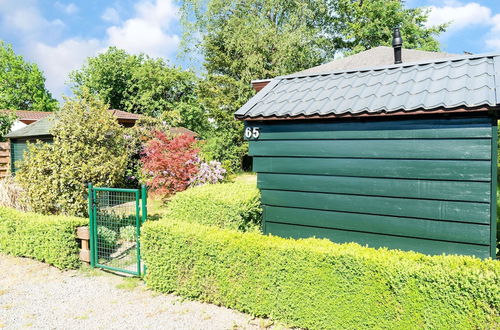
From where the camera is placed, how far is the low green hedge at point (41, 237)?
6059mm

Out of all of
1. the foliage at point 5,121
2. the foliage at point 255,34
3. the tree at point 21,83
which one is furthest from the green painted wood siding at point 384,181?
the tree at point 21,83

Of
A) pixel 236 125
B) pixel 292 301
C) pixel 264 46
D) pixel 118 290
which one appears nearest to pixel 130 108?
pixel 236 125

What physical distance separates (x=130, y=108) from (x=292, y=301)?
27.3 metres

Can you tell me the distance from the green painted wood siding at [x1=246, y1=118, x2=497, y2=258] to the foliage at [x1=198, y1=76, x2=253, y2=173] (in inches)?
664

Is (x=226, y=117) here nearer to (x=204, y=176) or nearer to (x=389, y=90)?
(x=204, y=176)

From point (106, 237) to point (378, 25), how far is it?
22710 mm

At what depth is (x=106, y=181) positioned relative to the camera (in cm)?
725

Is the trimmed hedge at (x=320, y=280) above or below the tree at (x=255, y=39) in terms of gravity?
below

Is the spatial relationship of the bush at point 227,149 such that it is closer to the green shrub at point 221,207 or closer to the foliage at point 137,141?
the foliage at point 137,141

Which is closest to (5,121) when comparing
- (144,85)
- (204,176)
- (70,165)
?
(144,85)

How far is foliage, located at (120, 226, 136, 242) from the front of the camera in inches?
291

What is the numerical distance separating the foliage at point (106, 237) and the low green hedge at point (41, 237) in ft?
A: 1.59

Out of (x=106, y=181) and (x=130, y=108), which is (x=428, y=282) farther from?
(x=130, y=108)

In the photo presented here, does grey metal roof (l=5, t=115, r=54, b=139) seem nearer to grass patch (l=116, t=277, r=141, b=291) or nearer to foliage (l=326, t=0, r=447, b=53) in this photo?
grass patch (l=116, t=277, r=141, b=291)
